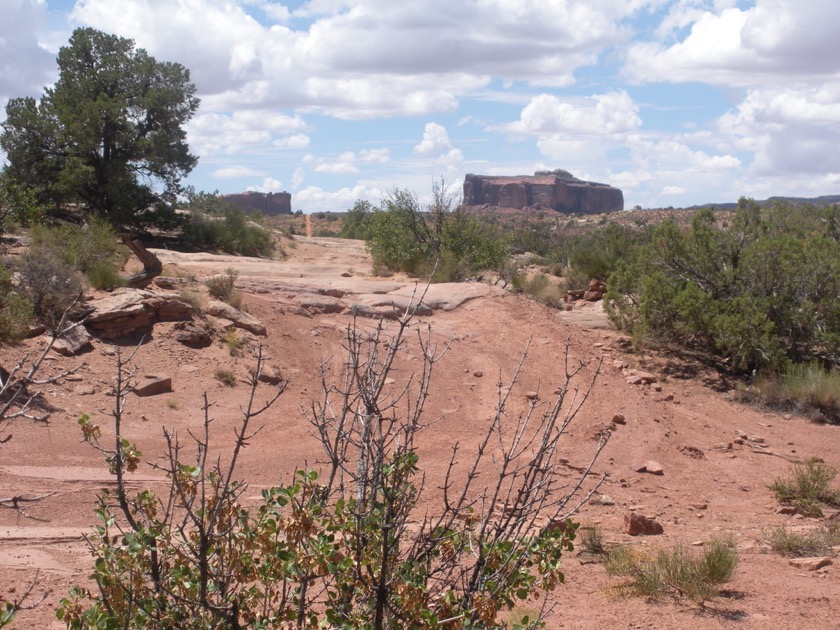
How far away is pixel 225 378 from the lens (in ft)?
41.6

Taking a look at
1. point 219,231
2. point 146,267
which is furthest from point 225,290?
point 219,231

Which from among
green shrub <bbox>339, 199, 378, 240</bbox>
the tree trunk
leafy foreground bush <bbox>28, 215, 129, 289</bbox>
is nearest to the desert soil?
the tree trunk

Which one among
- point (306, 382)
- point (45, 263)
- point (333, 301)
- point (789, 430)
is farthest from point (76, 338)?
point (789, 430)

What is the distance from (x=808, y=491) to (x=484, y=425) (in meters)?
4.34

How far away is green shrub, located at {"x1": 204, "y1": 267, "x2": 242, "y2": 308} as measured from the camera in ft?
49.7

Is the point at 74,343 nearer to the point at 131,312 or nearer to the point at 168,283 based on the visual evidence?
the point at 131,312

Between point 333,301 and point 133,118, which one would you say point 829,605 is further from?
point 133,118

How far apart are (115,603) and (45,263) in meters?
11.0

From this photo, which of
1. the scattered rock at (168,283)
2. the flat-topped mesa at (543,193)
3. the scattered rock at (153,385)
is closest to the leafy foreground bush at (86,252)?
the scattered rock at (168,283)

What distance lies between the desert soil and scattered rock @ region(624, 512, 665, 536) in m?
0.11

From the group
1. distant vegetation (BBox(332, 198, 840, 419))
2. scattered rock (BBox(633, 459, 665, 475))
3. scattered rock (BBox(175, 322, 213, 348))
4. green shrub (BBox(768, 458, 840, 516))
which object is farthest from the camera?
distant vegetation (BBox(332, 198, 840, 419))

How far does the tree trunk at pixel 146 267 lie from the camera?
15109mm

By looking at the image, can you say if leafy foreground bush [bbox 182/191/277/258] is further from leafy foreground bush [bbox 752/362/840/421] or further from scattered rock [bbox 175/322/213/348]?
leafy foreground bush [bbox 752/362/840/421]

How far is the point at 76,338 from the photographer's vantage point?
12312 mm
